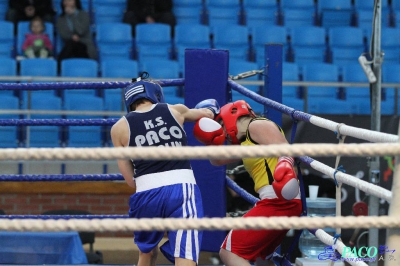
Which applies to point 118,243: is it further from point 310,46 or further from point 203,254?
point 310,46

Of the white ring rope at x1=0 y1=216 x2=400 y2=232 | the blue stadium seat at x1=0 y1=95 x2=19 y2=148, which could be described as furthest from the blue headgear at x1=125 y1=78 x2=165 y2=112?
the blue stadium seat at x1=0 y1=95 x2=19 y2=148

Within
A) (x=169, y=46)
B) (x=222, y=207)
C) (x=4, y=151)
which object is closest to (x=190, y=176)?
(x=222, y=207)

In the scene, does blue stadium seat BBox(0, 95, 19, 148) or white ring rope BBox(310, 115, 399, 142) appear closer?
white ring rope BBox(310, 115, 399, 142)

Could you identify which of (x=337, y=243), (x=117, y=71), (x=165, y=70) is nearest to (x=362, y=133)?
(x=337, y=243)

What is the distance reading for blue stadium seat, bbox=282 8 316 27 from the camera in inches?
377

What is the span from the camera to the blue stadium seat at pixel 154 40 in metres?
8.78

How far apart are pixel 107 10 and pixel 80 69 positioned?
162 centimetres

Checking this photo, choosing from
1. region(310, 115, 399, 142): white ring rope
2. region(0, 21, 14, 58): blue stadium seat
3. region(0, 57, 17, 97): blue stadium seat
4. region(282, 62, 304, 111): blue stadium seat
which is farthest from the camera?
region(0, 21, 14, 58): blue stadium seat

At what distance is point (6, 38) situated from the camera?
8.57 metres

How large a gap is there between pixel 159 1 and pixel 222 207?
5.46 meters

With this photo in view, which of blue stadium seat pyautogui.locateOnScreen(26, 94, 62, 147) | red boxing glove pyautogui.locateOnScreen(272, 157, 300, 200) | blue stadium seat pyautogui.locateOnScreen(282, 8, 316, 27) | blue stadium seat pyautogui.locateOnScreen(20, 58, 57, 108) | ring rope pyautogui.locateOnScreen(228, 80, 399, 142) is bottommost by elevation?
blue stadium seat pyautogui.locateOnScreen(26, 94, 62, 147)

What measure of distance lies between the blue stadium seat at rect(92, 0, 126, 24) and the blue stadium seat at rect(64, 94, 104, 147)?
6.61 feet

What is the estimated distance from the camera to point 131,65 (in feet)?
26.6

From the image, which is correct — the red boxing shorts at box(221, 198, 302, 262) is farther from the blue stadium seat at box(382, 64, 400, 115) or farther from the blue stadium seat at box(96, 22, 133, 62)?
the blue stadium seat at box(96, 22, 133, 62)
